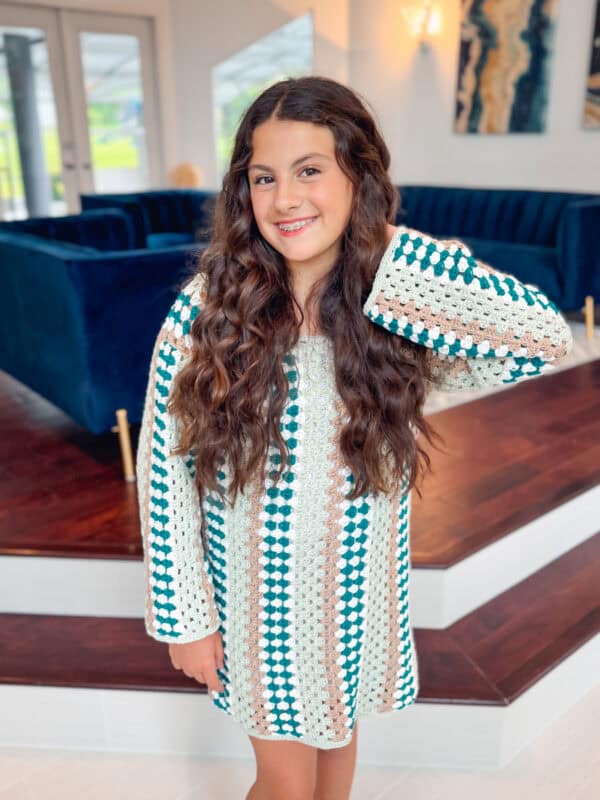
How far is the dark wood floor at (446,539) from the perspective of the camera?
1.67 m

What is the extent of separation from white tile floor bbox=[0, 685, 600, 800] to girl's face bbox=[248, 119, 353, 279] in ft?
4.15

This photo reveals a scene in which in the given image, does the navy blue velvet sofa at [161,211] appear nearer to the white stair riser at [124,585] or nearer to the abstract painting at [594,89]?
the abstract painting at [594,89]

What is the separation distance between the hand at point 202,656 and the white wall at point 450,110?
4420mm

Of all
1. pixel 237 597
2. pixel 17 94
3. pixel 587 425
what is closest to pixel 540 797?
pixel 237 597

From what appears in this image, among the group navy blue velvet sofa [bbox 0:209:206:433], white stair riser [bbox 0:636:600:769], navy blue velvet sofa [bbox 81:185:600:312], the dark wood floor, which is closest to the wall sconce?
navy blue velvet sofa [bbox 81:185:600:312]

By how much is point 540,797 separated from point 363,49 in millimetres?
5657

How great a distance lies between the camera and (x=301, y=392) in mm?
940

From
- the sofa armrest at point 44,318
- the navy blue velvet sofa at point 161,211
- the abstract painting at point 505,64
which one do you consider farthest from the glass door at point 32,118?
the sofa armrest at point 44,318

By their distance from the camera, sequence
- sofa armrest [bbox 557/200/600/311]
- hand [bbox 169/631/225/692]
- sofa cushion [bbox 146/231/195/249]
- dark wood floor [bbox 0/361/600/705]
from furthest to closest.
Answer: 1. sofa cushion [bbox 146/231/195/249]
2. sofa armrest [bbox 557/200/600/311]
3. dark wood floor [bbox 0/361/600/705]
4. hand [bbox 169/631/225/692]

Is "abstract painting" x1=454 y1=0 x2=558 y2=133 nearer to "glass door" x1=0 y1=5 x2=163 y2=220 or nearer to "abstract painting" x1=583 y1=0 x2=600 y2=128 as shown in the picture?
"abstract painting" x1=583 y1=0 x2=600 y2=128

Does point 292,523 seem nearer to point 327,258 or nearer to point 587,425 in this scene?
point 327,258

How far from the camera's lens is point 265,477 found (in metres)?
0.95

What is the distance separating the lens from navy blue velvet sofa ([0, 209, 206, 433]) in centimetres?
215

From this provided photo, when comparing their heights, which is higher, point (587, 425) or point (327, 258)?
point (327, 258)
